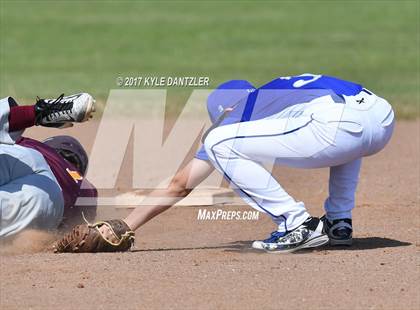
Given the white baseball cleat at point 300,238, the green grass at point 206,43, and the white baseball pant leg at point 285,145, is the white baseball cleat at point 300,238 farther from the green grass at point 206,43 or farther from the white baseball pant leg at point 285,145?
the green grass at point 206,43

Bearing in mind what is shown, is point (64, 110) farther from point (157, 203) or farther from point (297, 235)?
point (297, 235)

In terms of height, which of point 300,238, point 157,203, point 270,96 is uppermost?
point 270,96

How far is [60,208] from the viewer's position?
704 cm

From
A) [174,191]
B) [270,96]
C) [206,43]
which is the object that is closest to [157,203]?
[174,191]

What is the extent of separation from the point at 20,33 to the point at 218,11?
790 cm

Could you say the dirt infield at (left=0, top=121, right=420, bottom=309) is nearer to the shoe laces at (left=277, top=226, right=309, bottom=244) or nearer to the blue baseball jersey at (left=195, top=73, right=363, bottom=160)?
the shoe laces at (left=277, top=226, right=309, bottom=244)

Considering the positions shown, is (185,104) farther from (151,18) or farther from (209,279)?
(151,18)

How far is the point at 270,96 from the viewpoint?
661 centimetres

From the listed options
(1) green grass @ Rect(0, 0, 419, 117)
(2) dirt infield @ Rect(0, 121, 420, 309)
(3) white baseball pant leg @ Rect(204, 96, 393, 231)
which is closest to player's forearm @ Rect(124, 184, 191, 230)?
(2) dirt infield @ Rect(0, 121, 420, 309)

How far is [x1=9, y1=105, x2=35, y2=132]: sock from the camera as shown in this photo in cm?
678

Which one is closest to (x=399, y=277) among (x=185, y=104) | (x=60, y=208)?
(x=60, y=208)

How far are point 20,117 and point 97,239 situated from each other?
996 millimetres

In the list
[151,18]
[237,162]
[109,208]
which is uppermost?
[151,18]

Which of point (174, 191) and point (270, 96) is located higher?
point (270, 96)
